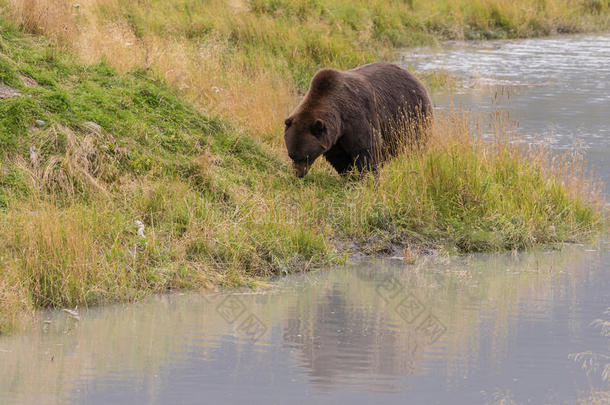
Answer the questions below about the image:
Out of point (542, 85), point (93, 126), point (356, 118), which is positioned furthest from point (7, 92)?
point (542, 85)

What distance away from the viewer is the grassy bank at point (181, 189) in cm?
804

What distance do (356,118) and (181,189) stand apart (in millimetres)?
2267

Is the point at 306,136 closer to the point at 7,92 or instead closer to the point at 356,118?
the point at 356,118

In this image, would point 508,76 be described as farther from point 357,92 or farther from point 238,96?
point 357,92

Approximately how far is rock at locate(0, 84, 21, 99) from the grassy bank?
14 centimetres

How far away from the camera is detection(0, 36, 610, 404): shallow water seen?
20.1ft

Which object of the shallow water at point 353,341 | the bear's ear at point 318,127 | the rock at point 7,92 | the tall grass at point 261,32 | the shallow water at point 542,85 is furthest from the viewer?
Result: the shallow water at point 542,85

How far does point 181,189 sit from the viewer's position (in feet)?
31.1

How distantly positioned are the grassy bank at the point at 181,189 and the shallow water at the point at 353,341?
0.33 m

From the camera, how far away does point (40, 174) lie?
9.34 m

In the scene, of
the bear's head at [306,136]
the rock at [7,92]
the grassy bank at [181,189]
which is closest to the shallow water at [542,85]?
the grassy bank at [181,189]

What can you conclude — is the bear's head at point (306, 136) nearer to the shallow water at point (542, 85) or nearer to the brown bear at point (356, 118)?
the brown bear at point (356, 118)

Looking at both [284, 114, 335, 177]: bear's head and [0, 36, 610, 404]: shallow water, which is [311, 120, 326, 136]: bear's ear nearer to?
[284, 114, 335, 177]: bear's head

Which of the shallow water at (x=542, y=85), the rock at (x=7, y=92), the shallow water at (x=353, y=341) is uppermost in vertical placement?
the rock at (x=7, y=92)
